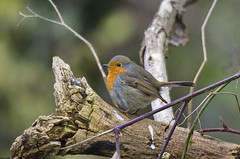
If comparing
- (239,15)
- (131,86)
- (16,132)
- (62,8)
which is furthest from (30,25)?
(239,15)

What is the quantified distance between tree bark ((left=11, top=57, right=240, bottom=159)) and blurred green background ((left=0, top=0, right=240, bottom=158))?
75.7 inches

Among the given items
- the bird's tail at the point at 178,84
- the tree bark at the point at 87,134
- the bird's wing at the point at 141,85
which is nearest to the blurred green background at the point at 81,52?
→ the bird's tail at the point at 178,84

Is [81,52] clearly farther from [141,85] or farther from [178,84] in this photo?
[178,84]

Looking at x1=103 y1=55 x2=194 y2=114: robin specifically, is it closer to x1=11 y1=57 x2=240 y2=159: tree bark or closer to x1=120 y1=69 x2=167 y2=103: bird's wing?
x1=120 y1=69 x2=167 y2=103: bird's wing

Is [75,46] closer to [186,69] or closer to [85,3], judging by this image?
[85,3]

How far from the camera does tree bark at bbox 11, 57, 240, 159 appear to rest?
108 inches

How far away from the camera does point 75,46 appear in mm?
5922

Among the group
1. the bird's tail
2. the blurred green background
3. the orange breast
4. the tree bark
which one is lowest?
the tree bark

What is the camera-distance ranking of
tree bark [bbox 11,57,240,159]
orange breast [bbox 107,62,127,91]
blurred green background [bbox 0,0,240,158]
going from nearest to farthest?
tree bark [bbox 11,57,240,159]
orange breast [bbox 107,62,127,91]
blurred green background [bbox 0,0,240,158]

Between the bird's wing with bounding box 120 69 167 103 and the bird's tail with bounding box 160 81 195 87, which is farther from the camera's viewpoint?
the bird's wing with bounding box 120 69 167 103

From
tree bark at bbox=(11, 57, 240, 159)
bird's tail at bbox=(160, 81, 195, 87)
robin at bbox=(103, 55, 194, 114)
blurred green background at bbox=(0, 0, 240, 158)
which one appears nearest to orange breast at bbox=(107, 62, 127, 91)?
robin at bbox=(103, 55, 194, 114)

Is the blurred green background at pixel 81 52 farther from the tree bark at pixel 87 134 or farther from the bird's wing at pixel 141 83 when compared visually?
the tree bark at pixel 87 134

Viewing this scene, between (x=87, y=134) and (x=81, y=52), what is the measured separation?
318 centimetres

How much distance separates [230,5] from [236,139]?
83.1 inches
